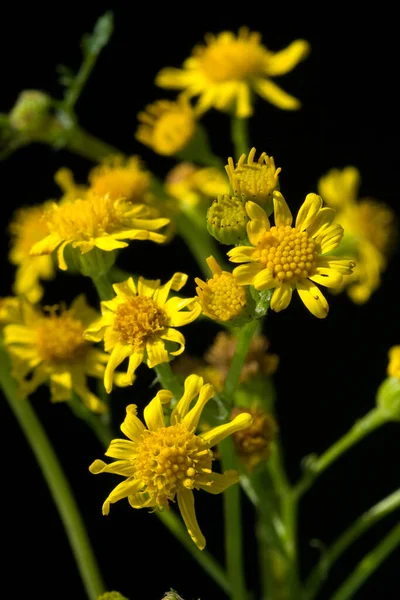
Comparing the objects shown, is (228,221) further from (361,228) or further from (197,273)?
(197,273)

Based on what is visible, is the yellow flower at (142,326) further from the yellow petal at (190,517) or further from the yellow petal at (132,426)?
the yellow petal at (190,517)

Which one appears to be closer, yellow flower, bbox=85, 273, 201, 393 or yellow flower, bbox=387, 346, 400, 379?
yellow flower, bbox=85, 273, 201, 393

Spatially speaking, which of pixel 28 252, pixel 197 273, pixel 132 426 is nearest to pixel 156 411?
pixel 132 426

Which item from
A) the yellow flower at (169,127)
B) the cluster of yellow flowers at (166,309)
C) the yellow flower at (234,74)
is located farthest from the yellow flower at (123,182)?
the yellow flower at (234,74)

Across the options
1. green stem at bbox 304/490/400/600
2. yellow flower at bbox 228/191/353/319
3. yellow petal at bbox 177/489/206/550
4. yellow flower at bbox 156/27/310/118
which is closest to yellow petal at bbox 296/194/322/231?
yellow flower at bbox 228/191/353/319

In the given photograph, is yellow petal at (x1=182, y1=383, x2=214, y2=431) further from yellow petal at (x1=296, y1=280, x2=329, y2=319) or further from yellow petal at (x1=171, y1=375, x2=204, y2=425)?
yellow petal at (x1=296, y1=280, x2=329, y2=319)

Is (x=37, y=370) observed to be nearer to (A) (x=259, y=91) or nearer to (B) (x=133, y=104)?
(A) (x=259, y=91)
